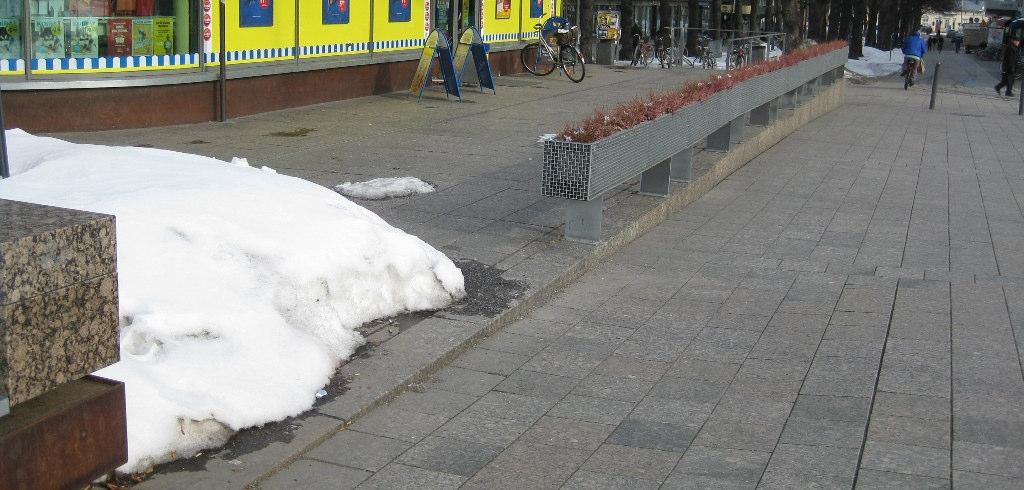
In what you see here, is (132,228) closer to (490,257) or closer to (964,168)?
(490,257)

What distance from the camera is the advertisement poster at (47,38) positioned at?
12.5m

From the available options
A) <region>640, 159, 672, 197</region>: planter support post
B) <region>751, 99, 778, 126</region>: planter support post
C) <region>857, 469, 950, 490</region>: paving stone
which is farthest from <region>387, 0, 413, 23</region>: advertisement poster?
<region>857, 469, 950, 490</region>: paving stone

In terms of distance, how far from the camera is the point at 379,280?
6.39 m

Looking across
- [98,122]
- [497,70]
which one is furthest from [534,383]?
[497,70]

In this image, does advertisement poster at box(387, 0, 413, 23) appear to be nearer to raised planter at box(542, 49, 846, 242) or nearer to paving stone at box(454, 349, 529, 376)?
raised planter at box(542, 49, 846, 242)

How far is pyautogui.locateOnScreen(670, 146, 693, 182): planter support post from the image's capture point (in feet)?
36.8

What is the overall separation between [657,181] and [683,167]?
1.05 m

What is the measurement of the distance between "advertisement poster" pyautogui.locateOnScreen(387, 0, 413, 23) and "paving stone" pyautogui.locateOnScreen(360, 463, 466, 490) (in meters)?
15.0

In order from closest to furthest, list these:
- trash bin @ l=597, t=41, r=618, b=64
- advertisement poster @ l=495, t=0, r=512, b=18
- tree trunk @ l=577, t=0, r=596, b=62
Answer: advertisement poster @ l=495, t=0, r=512, b=18 < trash bin @ l=597, t=41, r=618, b=64 < tree trunk @ l=577, t=0, r=596, b=62

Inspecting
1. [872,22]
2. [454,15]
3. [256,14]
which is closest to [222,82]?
[256,14]

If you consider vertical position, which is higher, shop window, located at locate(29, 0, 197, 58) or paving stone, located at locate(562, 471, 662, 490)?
shop window, located at locate(29, 0, 197, 58)

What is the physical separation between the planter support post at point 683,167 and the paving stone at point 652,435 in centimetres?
618

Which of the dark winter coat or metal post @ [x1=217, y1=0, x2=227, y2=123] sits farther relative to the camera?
the dark winter coat

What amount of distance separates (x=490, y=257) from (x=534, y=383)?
2137mm
